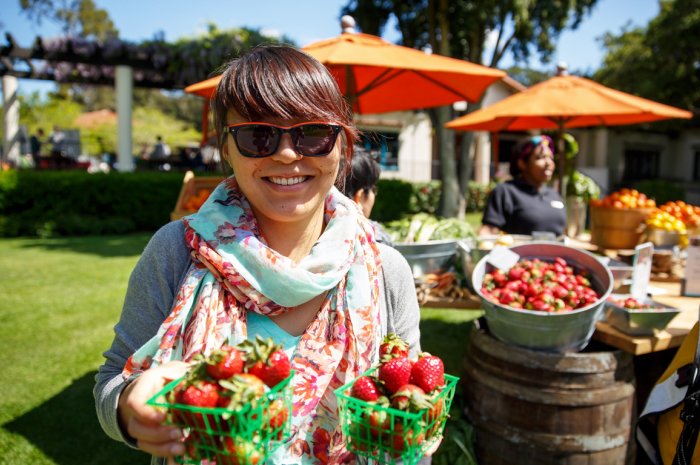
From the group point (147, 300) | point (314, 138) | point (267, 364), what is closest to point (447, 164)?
point (314, 138)

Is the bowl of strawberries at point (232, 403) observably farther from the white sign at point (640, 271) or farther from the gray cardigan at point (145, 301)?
the white sign at point (640, 271)

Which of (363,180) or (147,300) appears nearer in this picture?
(147,300)

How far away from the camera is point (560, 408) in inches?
101

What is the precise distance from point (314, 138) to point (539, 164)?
349 centimetres

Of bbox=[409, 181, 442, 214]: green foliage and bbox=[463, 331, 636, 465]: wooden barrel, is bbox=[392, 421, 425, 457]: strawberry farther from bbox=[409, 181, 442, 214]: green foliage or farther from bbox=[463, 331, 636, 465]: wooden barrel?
→ bbox=[409, 181, 442, 214]: green foliage

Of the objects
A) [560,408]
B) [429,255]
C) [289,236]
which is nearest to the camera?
[289,236]

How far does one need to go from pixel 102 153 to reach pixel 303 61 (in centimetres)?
2832

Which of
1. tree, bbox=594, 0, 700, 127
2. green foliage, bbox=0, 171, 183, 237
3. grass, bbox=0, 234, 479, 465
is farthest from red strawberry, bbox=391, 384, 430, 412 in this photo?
tree, bbox=594, 0, 700, 127

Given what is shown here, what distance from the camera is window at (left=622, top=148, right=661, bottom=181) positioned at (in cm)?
2544

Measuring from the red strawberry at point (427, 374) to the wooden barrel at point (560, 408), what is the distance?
1619 mm

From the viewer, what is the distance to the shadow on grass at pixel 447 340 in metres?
4.69

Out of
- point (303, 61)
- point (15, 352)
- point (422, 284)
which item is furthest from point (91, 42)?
point (303, 61)

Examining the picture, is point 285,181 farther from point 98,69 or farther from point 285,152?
point 98,69

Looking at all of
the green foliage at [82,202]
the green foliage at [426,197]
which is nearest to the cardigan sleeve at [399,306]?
the green foliage at [82,202]
